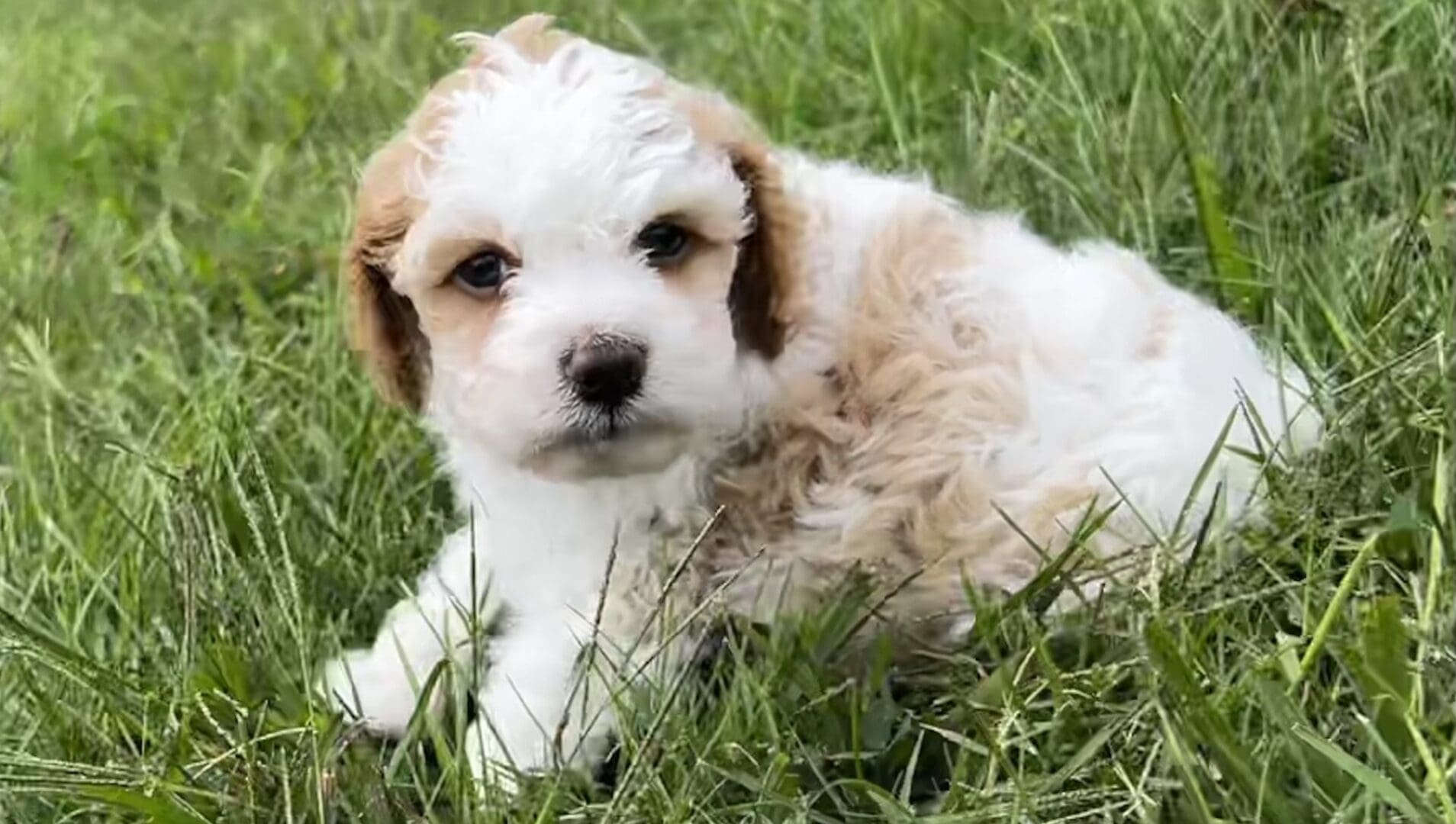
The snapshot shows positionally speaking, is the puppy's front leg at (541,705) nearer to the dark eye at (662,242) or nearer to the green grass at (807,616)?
the green grass at (807,616)

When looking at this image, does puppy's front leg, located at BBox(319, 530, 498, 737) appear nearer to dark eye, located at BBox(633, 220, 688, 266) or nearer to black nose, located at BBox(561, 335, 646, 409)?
black nose, located at BBox(561, 335, 646, 409)

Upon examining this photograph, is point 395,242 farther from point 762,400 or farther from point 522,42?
point 762,400

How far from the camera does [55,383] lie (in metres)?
4.24

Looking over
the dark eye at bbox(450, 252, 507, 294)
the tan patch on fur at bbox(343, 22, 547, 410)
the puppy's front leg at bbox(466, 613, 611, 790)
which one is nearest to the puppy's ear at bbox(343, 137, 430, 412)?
the tan patch on fur at bbox(343, 22, 547, 410)

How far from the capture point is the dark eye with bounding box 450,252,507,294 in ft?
9.31

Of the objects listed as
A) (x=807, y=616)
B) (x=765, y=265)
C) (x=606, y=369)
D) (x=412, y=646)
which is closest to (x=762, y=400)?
(x=765, y=265)

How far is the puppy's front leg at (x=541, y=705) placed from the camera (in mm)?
3078

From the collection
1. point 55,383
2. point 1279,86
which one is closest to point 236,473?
point 55,383

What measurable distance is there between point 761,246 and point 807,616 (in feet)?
2.18

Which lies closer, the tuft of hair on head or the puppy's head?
the puppy's head

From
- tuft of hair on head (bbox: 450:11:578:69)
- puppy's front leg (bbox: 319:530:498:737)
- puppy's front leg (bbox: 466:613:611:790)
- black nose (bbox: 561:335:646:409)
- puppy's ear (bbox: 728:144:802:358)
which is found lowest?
puppy's front leg (bbox: 466:613:611:790)

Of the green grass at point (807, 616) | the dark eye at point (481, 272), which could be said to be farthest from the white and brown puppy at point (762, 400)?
the green grass at point (807, 616)

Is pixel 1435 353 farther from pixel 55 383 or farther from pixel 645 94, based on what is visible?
pixel 55 383

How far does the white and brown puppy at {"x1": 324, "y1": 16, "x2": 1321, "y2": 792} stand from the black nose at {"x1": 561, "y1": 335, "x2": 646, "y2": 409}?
0.06 meters
